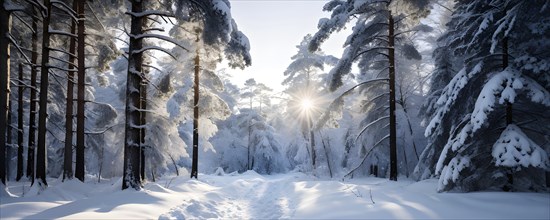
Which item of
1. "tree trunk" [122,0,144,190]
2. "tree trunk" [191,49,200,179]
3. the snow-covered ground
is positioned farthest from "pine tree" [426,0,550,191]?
"tree trunk" [191,49,200,179]

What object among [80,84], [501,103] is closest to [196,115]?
[80,84]

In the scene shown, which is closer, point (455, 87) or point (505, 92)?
point (505, 92)

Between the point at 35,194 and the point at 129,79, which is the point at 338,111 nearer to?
the point at 129,79

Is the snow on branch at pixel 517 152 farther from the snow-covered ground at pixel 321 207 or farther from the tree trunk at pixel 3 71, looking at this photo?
the tree trunk at pixel 3 71

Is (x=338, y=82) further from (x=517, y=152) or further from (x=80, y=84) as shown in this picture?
(x=80, y=84)

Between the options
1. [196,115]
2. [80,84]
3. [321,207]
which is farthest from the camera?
[196,115]

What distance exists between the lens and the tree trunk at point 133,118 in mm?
9570

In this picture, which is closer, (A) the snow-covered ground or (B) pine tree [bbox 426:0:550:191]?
(A) the snow-covered ground

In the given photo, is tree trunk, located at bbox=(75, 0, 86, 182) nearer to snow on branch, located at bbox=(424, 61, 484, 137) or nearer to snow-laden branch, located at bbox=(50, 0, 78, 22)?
snow-laden branch, located at bbox=(50, 0, 78, 22)

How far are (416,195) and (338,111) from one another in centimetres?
678

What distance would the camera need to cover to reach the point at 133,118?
9.66 meters

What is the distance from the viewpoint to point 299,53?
2966 cm

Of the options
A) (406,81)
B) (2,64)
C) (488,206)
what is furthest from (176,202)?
(406,81)

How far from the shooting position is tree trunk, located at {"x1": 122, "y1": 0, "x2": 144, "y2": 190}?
9.57 m
